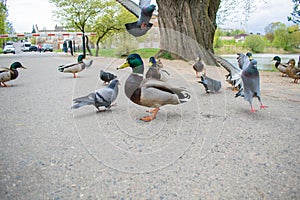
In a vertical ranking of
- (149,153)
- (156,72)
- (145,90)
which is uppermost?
(156,72)

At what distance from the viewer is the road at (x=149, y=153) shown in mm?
1665

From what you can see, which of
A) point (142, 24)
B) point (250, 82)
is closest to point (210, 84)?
point (250, 82)

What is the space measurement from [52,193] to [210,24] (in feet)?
32.0

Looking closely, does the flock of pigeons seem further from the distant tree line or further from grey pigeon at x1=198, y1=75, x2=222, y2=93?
the distant tree line

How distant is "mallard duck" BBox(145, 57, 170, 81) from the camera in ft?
11.0

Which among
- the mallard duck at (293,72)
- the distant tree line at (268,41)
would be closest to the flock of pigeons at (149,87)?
the mallard duck at (293,72)

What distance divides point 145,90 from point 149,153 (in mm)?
829

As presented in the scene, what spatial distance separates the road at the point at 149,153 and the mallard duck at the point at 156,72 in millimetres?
208

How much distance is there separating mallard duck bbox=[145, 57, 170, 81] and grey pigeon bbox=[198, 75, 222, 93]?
1.08 m

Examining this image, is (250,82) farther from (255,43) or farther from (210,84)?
(255,43)

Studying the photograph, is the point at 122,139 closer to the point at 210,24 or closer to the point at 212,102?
the point at 212,102

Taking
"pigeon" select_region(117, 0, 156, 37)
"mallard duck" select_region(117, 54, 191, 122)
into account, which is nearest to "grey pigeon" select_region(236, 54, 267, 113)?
"mallard duck" select_region(117, 54, 191, 122)

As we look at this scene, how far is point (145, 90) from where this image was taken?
2.78 meters

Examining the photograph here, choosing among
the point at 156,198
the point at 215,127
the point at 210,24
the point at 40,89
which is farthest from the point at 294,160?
the point at 210,24
